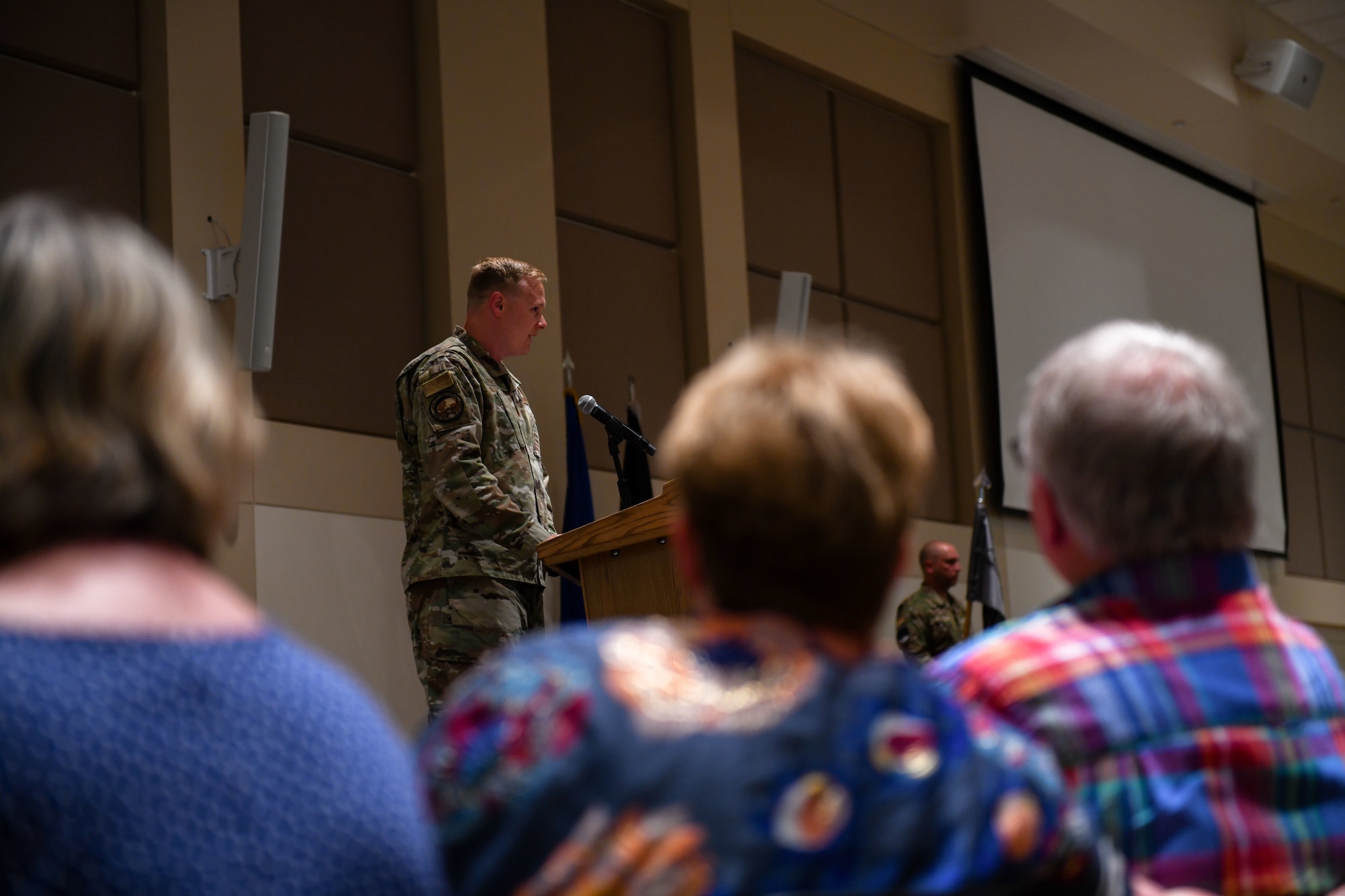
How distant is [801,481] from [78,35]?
13.9 feet

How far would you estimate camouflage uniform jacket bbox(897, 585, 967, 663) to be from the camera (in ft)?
21.9

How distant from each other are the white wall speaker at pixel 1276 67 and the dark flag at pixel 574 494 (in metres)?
4.89

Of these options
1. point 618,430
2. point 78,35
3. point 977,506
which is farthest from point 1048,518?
point 977,506

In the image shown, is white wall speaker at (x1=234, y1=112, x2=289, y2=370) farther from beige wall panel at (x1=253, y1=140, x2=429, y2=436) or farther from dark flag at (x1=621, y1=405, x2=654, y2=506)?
dark flag at (x1=621, y1=405, x2=654, y2=506)

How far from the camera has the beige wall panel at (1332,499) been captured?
10.2m

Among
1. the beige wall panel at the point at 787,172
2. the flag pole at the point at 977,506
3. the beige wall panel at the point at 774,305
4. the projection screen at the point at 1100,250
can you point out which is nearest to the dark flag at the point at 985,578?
the flag pole at the point at 977,506


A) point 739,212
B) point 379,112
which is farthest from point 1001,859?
point 739,212

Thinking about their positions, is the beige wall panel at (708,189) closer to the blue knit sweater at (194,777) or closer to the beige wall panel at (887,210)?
the beige wall panel at (887,210)

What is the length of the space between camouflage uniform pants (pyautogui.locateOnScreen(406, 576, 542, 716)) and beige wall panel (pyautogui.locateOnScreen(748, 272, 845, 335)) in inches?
119

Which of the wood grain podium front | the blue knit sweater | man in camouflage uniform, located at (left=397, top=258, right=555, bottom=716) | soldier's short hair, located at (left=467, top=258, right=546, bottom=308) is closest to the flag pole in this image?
man in camouflage uniform, located at (left=397, top=258, right=555, bottom=716)

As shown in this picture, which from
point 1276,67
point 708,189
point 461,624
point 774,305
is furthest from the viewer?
point 1276,67

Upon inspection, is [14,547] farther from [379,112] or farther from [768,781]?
[379,112]

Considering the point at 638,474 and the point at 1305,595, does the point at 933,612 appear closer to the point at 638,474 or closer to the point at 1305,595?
the point at 638,474

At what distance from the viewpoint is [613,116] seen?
627cm
